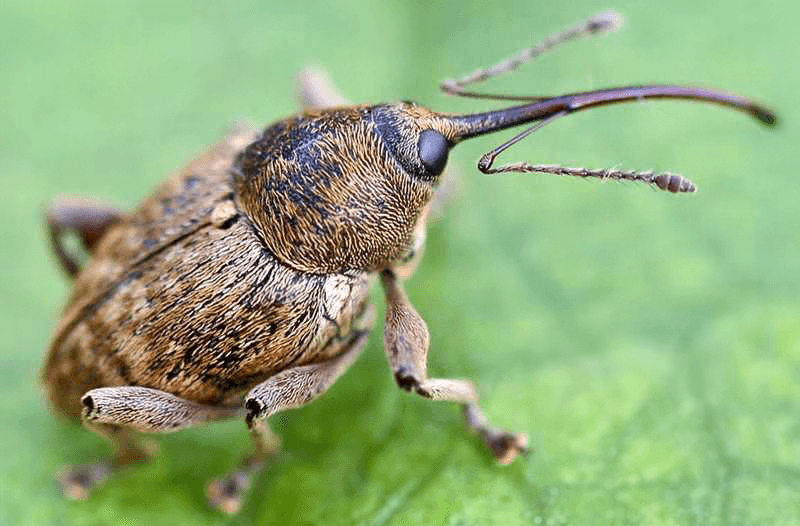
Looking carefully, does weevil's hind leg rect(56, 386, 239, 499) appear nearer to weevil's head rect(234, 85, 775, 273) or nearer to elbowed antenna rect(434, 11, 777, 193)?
weevil's head rect(234, 85, 775, 273)

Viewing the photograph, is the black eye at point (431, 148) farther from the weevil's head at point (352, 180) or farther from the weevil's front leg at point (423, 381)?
the weevil's front leg at point (423, 381)

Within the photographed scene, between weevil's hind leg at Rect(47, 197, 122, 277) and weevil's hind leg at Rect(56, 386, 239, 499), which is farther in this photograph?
weevil's hind leg at Rect(47, 197, 122, 277)

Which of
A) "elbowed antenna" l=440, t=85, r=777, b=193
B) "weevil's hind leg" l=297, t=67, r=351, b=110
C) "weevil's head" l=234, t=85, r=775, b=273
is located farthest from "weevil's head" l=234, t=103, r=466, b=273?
"weevil's hind leg" l=297, t=67, r=351, b=110

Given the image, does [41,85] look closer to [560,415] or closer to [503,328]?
[503,328]

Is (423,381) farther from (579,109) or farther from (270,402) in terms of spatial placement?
(579,109)

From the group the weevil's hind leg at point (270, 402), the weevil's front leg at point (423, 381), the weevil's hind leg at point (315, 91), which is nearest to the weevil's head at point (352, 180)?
the weevil's front leg at point (423, 381)

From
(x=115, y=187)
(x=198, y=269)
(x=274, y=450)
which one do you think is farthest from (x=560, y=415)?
(x=115, y=187)
